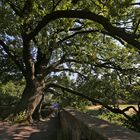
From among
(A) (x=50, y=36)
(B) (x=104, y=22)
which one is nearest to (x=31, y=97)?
(A) (x=50, y=36)

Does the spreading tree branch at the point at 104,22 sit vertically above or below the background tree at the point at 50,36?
below

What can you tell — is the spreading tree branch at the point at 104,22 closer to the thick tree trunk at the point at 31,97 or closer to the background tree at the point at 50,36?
the background tree at the point at 50,36

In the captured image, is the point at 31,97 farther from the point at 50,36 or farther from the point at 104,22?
the point at 104,22

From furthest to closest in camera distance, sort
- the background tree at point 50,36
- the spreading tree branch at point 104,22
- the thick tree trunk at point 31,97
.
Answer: the thick tree trunk at point 31,97 < the background tree at point 50,36 < the spreading tree branch at point 104,22

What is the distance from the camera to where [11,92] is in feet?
188

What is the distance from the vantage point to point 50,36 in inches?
749

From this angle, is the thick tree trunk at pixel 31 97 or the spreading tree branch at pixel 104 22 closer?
the spreading tree branch at pixel 104 22

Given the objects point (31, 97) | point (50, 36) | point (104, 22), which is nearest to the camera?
point (104, 22)

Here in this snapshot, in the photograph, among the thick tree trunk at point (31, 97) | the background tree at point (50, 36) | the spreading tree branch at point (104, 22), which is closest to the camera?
the spreading tree branch at point (104, 22)

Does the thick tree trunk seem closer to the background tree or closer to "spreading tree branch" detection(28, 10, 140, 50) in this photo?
the background tree

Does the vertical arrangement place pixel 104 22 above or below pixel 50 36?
below

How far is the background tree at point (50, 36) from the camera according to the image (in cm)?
1512

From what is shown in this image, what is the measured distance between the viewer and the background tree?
15125 millimetres

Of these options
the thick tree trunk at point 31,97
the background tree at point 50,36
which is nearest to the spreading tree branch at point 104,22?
the background tree at point 50,36
